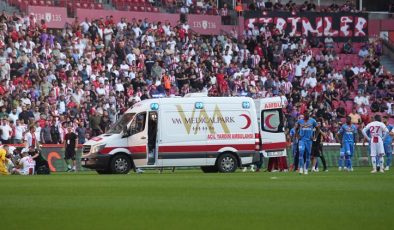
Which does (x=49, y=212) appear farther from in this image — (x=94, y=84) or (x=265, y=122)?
(x=94, y=84)

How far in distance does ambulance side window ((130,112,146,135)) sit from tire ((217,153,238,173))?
300cm

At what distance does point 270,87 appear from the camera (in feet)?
181

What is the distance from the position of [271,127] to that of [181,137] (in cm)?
402

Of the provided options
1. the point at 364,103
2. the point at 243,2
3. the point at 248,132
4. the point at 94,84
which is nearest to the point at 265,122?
the point at 248,132

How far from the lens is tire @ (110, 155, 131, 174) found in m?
38.8

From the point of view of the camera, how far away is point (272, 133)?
137 ft

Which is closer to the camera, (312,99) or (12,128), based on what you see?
(12,128)

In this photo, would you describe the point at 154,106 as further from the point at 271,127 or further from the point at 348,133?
the point at 348,133

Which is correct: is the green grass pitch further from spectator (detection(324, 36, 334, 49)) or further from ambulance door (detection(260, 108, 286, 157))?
spectator (detection(324, 36, 334, 49))

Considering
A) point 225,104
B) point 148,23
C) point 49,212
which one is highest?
point 148,23

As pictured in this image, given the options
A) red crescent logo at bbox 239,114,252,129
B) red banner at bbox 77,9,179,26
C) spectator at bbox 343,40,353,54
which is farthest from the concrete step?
red crescent logo at bbox 239,114,252,129

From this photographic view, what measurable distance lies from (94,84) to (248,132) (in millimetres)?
9353

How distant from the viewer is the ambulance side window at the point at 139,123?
39.5 m

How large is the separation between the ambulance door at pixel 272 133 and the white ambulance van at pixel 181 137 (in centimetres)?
100
